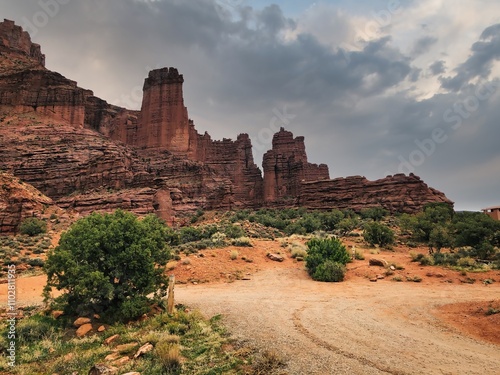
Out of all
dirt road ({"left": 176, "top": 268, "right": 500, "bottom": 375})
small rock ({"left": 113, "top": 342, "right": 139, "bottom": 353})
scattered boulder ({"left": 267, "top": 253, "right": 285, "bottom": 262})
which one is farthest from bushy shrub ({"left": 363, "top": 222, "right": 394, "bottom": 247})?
small rock ({"left": 113, "top": 342, "right": 139, "bottom": 353})

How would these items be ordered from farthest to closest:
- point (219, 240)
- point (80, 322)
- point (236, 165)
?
point (236, 165), point (219, 240), point (80, 322)

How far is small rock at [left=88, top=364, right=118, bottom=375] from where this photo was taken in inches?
282

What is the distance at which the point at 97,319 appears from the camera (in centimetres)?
1148

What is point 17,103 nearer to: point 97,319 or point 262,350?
point 97,319

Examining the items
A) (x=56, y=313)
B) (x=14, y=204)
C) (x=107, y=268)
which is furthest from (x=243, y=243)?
(x=14, y=204)

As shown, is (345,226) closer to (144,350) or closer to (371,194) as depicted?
(371,194)

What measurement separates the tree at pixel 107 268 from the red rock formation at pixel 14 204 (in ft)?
103

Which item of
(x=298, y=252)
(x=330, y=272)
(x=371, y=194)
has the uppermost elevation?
(x=371, y=194)

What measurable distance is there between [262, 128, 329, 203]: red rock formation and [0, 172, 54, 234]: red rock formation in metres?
62.6

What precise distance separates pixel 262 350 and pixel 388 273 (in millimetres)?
15121

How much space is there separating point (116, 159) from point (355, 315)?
170ft

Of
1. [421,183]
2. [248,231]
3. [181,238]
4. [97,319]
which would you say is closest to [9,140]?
[181,238]

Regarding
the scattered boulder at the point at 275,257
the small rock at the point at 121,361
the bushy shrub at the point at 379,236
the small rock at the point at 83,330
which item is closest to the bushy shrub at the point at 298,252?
the scattered boulder at the point at 275,257

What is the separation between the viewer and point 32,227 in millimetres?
35281
